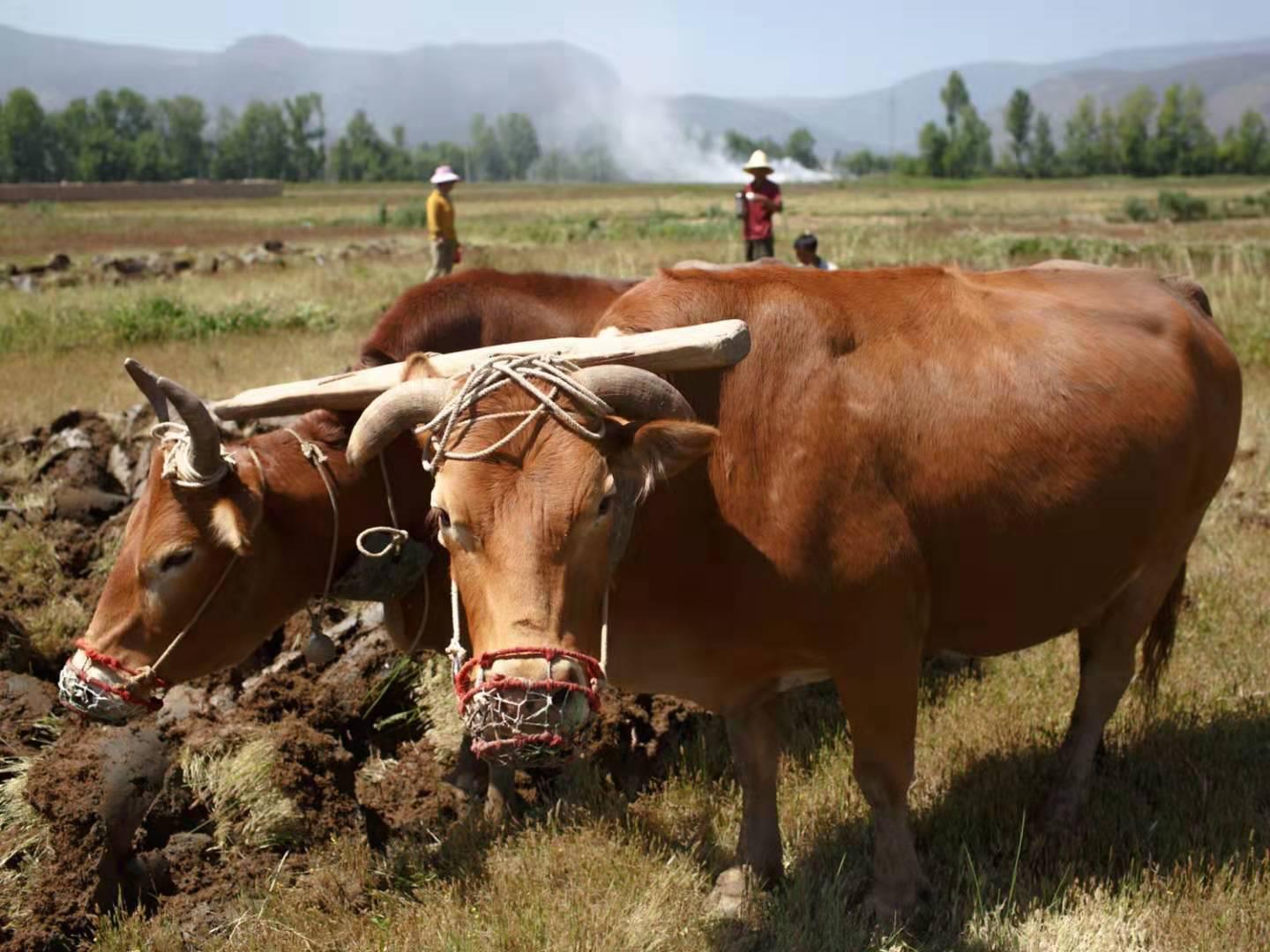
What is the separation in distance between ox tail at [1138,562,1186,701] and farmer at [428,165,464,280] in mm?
11856

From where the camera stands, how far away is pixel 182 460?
14.7 feet

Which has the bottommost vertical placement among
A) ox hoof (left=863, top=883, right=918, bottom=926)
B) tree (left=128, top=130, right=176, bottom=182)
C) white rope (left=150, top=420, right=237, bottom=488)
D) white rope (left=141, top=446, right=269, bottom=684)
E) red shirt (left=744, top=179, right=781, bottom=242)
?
ox hoof (left=863, top=883, right=918, bottom=926)

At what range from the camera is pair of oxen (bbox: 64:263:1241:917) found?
3.37 metres

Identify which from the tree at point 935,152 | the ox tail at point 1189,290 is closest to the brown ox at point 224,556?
the ox tail at point 1189,290

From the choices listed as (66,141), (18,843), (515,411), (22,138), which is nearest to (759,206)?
(18,843)

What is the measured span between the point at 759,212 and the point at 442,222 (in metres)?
4.40

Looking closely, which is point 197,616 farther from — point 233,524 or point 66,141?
point 66,141

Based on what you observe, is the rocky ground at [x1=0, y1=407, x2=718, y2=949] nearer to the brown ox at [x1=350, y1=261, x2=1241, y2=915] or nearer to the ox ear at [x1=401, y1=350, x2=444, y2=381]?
the brown ox at [x1=350, y1=261, x2=1241, y2=915]

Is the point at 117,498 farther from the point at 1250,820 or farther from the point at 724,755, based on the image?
the point at 1250,820

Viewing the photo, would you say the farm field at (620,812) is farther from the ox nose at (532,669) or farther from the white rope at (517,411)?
the white rope at (517,411)

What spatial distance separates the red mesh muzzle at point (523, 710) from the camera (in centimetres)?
310

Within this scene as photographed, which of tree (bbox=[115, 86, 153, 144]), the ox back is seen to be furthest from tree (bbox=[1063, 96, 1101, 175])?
the ox back

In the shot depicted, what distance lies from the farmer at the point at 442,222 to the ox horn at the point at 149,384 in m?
11.6

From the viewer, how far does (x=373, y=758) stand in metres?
6.26
